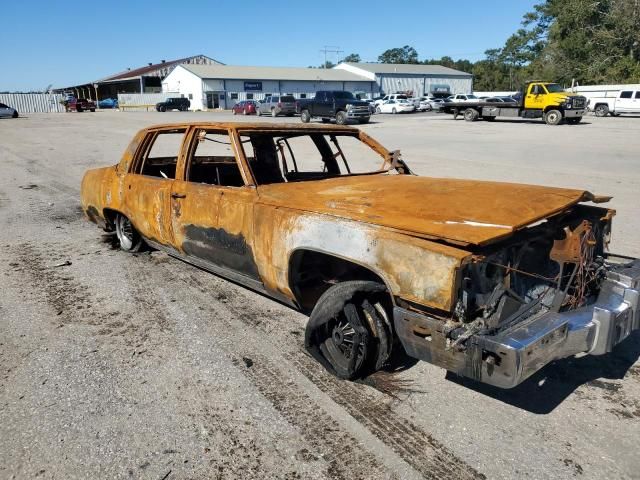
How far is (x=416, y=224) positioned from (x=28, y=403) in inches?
95.7

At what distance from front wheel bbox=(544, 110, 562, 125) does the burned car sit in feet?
83.9

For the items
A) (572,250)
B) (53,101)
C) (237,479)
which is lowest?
(237,479)

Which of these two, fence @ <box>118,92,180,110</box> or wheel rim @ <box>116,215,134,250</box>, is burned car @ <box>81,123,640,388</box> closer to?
wheel rim @ <box>116,215,134,250</box>

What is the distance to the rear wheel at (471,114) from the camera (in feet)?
98.3

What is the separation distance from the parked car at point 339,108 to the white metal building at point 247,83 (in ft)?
101

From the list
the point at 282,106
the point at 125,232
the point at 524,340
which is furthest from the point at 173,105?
the point at 524,340

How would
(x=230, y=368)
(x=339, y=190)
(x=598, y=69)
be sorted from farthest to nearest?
(x=598, y=69) → (x=339, y=190) → (x=230, y=368)

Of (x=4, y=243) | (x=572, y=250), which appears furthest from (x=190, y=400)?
(x=4, y=243)

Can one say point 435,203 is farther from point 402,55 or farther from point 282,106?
point 402,55

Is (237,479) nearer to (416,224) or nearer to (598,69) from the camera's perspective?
(416,224)

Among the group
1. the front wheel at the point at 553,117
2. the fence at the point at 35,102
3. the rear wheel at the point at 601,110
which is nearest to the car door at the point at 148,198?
the front wheel at the point at 553,117

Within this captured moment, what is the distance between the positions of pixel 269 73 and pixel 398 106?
25387mm

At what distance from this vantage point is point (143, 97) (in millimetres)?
61281

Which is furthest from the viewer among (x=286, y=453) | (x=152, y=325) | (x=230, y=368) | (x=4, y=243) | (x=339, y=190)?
(x=4, y=243)
